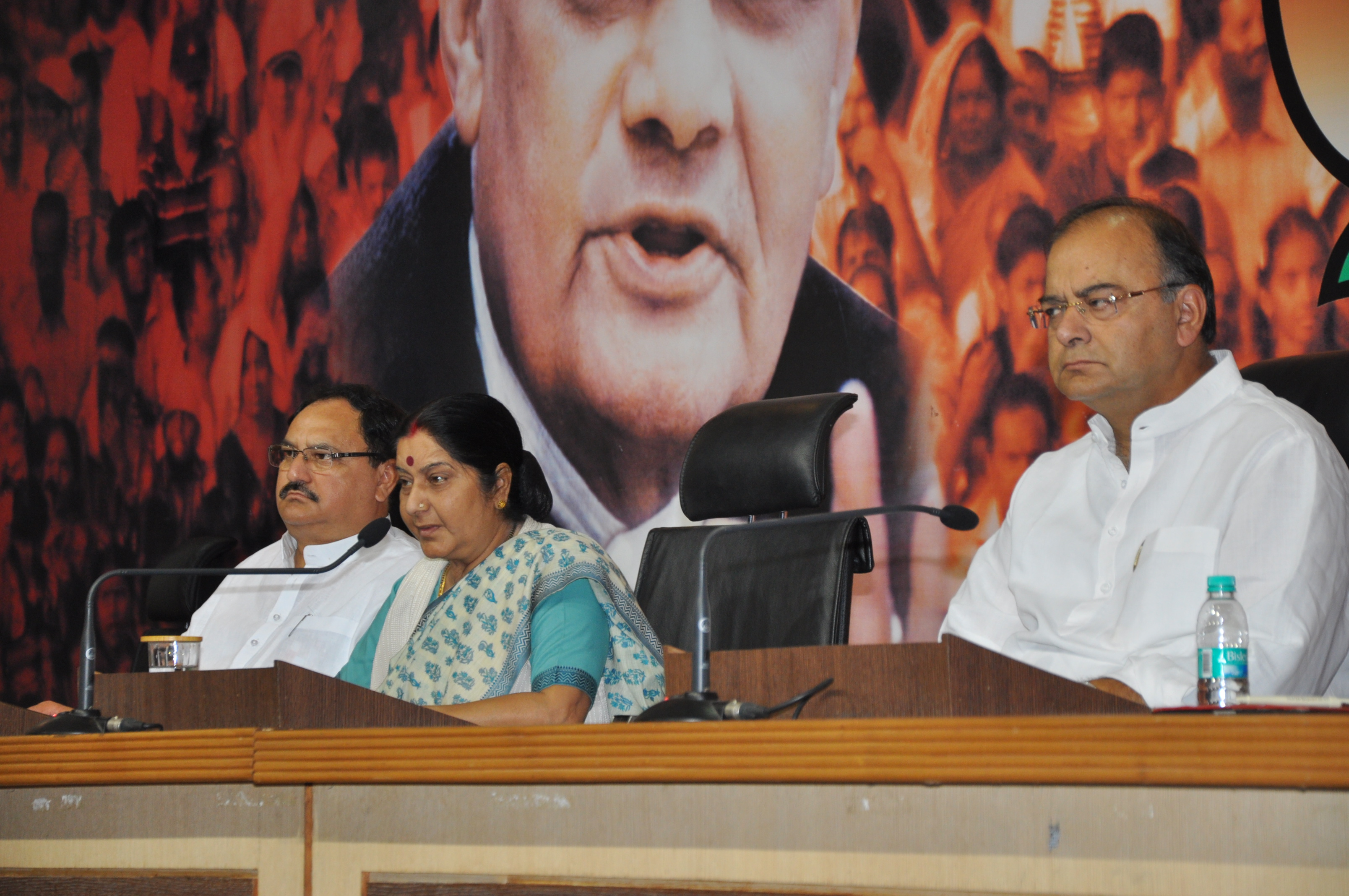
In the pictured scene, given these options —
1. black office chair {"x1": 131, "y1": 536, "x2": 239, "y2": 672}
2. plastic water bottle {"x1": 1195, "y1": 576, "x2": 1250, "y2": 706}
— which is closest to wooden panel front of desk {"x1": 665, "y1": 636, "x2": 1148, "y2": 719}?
plastic water bottle {"x1": 1195, "y1": 576, "x2": 1250, "y2": 706}

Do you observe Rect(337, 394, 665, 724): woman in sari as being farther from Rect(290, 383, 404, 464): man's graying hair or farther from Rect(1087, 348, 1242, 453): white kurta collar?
Rect(1087, 348, 1242, 453): white kurta collar

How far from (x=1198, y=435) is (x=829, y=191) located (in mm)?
1350

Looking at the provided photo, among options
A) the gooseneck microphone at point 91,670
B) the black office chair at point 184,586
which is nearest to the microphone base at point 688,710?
the gooseneck microphone at point 91,670

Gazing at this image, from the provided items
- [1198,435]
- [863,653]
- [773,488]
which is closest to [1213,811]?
[863,653]

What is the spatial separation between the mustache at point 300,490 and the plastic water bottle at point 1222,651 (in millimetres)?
1857

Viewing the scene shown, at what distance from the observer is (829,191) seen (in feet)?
10.0

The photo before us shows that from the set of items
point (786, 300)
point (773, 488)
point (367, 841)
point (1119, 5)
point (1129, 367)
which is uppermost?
point (1119, 5)

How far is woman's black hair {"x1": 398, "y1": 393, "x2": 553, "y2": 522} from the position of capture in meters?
2.34

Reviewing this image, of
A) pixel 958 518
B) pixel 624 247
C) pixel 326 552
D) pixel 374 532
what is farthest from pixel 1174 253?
pixel 326 552

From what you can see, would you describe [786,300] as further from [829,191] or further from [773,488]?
[773,488]

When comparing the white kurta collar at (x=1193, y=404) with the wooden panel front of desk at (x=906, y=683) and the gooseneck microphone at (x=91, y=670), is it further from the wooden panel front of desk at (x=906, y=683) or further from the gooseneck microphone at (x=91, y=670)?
the gooseneck microphone at (x=91, y=670)

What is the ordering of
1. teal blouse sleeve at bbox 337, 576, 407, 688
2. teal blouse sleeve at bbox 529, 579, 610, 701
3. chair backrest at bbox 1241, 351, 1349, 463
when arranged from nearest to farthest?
chair backrest at bbox 1241, 351, 1349, 463
teal blouse sleeve at bbox 529, 579, 610, 701
teal blouse sleeve at bbox 337, 576, 407, 688

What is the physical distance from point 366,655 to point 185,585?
1.05 metres

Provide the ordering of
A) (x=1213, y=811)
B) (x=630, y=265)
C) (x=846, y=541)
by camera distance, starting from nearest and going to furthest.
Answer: (x=1213, y=811) < (x=846, y=541) < (x=630, y=265)
